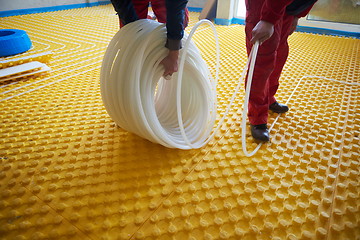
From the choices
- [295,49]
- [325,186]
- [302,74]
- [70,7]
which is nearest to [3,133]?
[325,186]

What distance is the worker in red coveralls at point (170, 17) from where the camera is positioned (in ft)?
3.43

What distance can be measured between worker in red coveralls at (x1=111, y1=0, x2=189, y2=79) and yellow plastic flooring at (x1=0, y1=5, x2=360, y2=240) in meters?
0.54

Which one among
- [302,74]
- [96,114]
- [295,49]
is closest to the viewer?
[96,114]

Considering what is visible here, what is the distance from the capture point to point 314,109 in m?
1.85

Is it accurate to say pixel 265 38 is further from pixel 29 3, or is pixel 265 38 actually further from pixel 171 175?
pixel 29 3

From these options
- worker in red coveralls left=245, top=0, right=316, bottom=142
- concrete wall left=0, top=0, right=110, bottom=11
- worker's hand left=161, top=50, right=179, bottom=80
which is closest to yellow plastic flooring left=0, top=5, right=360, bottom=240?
worker in red coveralls left=245, top=0, right=316, bottom=142

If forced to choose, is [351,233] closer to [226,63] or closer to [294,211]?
[294,211]

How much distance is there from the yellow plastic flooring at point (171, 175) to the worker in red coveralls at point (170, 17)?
0.54 metres

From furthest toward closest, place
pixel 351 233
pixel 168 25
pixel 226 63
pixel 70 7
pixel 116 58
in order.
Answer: pixel 70 7
pixel 226 63
pixel 116 58
pixel 168 25
pixel 351 233

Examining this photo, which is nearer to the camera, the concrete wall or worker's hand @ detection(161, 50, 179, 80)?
worker's hand @ detection(161, 50, 179, 80)

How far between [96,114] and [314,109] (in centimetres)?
174

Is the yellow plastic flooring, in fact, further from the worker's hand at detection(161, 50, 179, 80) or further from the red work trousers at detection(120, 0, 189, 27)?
the red work trousers at detection(120, 0, 189, 27)

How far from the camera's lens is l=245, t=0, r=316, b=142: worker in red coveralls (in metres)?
1.12

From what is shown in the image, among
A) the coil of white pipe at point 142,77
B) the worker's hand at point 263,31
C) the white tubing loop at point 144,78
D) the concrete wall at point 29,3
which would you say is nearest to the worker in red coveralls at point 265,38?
the worker's hand at point 263,31
